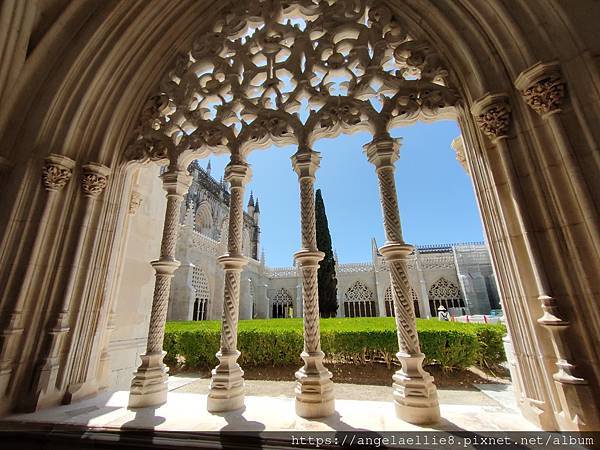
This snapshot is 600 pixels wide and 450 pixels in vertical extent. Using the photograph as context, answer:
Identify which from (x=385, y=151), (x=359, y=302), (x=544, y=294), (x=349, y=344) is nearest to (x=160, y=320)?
(x=385, y=151)

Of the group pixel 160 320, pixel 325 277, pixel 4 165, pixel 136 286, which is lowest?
pixel 160 320

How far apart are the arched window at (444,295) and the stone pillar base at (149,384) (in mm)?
24065

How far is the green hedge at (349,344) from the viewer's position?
5.18 metres

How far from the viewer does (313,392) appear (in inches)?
68.0

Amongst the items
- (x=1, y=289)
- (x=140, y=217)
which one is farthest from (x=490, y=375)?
(x=1, y=289)

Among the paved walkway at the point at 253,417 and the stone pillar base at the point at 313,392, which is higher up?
the stone pillar base at the point at 313,392

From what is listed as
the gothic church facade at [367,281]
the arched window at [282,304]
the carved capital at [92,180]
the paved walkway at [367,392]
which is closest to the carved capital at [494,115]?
the carved capital at [92,180]

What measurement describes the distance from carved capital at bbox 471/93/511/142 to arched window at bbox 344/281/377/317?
22.4 metres

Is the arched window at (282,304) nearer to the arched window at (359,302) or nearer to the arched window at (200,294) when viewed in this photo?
the arched window at (359,302)

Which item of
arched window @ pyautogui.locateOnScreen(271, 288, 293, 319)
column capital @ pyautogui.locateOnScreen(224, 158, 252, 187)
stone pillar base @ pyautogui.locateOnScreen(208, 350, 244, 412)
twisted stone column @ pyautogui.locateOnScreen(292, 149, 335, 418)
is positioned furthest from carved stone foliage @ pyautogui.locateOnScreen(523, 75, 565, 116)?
arched window @ pyautogui.locateOnScreen(271, 288, 293, 319)

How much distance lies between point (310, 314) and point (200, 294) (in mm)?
14005

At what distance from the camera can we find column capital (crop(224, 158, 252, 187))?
2.39 meters

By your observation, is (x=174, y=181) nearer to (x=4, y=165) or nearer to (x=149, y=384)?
(x=4, y=165)

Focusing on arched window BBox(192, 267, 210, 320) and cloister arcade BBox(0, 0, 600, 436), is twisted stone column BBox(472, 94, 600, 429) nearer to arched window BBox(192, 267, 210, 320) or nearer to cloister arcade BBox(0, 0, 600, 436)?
cloister arcade BBox(0, 0, 600, 436)
